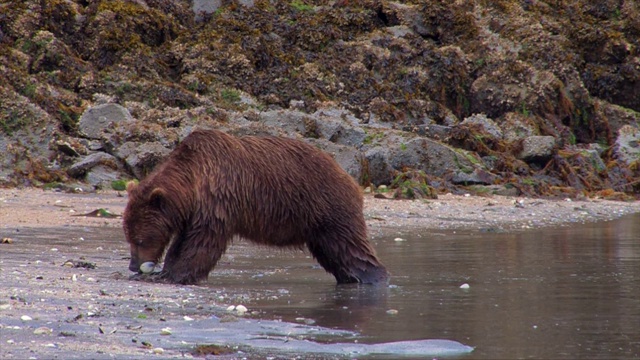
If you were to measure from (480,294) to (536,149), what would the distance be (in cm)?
1434

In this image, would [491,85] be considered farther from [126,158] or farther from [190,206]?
[190,206]

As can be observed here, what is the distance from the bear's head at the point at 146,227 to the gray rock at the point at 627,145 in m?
18.1

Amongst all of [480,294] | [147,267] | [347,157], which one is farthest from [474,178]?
[147,267]

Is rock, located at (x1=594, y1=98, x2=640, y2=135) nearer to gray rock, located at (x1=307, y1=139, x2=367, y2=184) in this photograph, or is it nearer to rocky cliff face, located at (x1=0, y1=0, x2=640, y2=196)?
rocky cliff face, located at (x1=0, y1=0, x2=640, y2=196)

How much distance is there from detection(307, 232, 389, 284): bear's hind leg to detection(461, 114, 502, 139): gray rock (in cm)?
1394

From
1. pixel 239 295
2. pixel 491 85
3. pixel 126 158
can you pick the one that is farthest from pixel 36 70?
pixel 239 295

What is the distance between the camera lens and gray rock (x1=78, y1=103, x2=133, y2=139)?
1803 centimetres

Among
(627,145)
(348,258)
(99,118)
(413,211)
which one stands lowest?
(348,258)

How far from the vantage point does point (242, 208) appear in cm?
894

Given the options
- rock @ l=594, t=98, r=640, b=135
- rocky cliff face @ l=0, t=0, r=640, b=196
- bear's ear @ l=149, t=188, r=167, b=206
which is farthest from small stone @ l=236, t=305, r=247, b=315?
rock @ l=594, t=98, r=640, b=135

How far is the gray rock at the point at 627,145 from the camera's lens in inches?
981

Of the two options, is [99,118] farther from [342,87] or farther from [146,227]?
[146,227]

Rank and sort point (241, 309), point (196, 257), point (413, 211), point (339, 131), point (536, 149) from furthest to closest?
point (536, 149) → point (339, 131) → point (413, 211) → point (196, 257) → point (241, 309)

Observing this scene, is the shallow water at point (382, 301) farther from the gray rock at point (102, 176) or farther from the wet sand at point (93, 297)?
the gray rock at point (102, 176)
